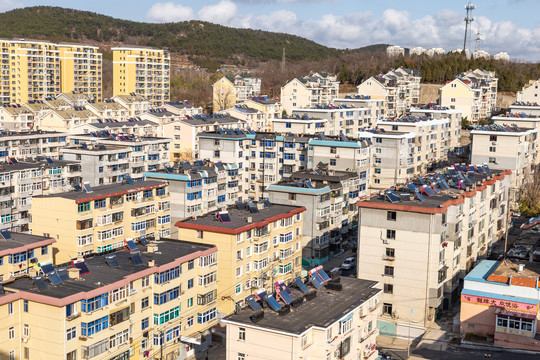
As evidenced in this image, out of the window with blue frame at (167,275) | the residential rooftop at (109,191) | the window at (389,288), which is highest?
the residential rooftop at (109,191)

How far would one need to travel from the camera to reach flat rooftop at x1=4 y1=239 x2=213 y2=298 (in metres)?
18.5

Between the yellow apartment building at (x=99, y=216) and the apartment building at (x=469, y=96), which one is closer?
the yellow apartment building at (x=99, y=216)

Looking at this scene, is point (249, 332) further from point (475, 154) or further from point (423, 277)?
point (475, 154)

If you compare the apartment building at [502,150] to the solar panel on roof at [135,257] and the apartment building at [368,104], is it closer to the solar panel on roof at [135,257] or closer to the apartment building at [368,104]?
the apartment building at [368,104]

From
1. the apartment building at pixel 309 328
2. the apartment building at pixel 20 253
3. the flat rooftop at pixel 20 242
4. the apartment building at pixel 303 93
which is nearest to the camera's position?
the apartment building at pixel 309 328

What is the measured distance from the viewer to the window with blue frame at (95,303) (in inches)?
716

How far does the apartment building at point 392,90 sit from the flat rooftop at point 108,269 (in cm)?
4499

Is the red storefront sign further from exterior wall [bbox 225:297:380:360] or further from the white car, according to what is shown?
the white car

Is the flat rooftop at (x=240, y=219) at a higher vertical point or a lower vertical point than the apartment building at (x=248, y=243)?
higher

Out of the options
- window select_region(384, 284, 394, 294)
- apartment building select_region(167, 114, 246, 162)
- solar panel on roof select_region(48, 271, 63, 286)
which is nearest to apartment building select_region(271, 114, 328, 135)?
apartment building select_region(167, 114, 246, 162)

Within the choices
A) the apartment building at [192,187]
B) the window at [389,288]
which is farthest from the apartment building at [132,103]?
the window at [389,288]

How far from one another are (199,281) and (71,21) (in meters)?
118

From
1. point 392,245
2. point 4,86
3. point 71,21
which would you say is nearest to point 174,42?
point 71,21

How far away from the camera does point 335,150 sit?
40.0 meters
